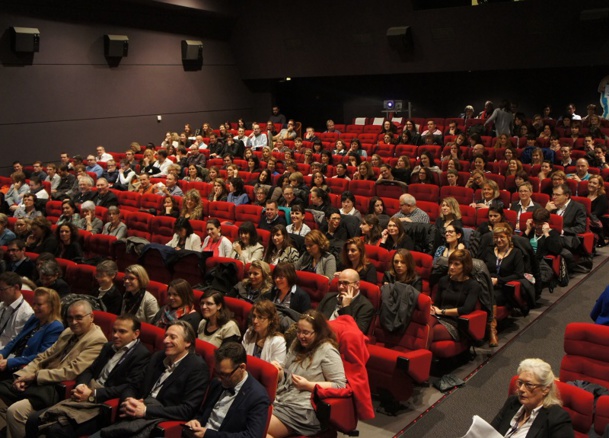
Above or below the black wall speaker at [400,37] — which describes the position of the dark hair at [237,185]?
below

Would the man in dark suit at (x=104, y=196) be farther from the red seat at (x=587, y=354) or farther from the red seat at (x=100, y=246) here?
the red seat at (x=587, y=354)

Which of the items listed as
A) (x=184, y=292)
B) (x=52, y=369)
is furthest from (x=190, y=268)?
(x=52, y=369)

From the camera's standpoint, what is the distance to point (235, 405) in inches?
122

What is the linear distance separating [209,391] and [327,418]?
0.65m

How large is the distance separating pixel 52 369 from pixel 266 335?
135 centimetres

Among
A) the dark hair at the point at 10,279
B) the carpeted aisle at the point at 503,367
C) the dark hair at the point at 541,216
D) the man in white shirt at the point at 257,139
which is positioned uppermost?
the man in white shirt at the point at 257,139

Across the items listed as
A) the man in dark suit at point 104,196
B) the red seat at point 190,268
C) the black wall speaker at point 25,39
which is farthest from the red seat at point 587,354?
the black wall speaker at point 25,39

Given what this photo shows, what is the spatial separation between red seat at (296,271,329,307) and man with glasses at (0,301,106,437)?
1515 millimetres

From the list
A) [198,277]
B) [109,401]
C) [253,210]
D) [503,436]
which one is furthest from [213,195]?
[503,436]

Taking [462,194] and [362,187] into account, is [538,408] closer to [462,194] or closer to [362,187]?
[462,194]

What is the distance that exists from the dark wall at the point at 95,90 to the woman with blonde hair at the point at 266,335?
28.9ft

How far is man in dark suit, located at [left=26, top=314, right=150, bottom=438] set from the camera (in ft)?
11.1

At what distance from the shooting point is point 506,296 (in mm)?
5008

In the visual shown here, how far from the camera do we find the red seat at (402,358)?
3.90m
